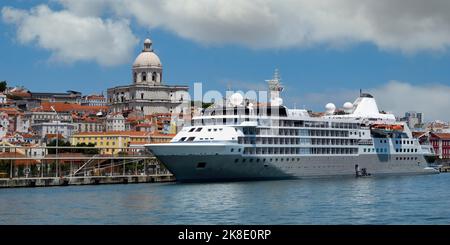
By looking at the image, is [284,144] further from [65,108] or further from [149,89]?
[65,108]

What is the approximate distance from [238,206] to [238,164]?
1724cm

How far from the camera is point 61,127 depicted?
120188mm

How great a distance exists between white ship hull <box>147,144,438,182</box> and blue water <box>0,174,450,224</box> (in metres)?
3.06

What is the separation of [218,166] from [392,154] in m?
21.4

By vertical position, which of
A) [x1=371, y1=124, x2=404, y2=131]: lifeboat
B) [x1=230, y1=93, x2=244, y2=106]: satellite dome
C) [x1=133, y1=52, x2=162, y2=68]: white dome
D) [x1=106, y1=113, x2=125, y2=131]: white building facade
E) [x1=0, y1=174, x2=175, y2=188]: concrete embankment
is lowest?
[x1=0, y1=174, x2=175, y2=188]: concrete embankment

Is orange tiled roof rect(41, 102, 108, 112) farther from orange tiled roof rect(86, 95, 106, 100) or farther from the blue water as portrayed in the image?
the blue water

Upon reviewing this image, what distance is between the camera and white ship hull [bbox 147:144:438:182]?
47469 mm

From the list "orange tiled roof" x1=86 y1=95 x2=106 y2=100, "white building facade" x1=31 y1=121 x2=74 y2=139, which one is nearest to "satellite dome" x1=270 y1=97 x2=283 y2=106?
"white building facade" x1=31 y1=121 x2=74 y2=139

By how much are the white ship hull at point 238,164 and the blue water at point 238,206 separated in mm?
3060

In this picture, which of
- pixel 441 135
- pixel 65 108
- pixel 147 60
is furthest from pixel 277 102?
pixel 65 108

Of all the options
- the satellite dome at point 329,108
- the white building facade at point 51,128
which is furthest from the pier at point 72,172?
the white building facade at point 51,128

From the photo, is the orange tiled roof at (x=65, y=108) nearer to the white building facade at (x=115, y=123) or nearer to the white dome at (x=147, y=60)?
the white dome at (x=147, y=60)
